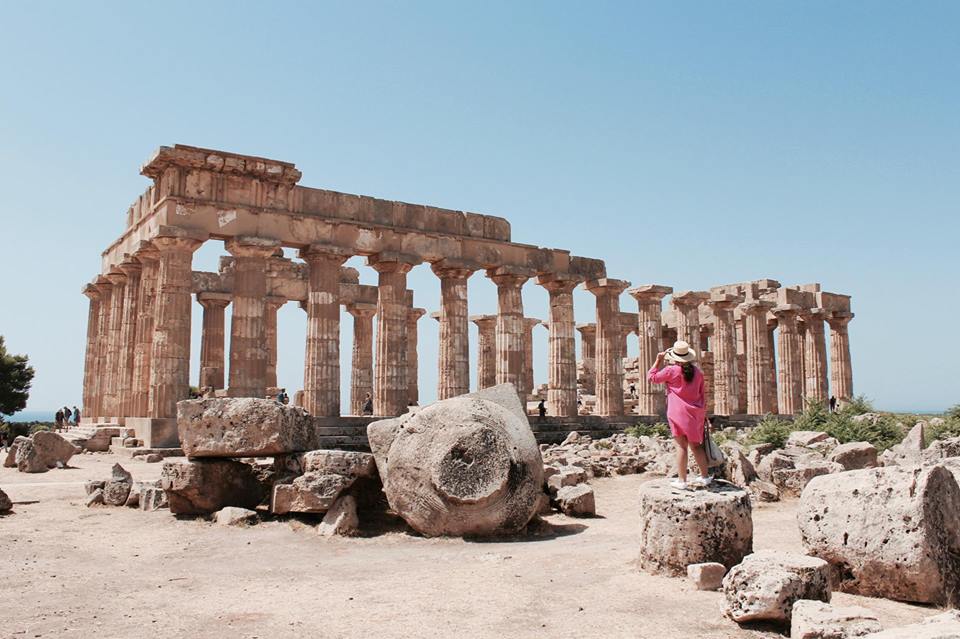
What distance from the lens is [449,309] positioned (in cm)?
2545

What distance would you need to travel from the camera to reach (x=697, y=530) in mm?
6977

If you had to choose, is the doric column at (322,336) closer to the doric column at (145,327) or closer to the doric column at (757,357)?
the doric column at (145,327)

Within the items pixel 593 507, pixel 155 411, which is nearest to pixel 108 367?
pixel 155 411

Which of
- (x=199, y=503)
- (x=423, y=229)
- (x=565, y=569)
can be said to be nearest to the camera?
(x=565, y=569)

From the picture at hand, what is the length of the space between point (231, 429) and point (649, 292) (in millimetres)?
22114

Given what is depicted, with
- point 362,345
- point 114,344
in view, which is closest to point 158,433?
point 114,344

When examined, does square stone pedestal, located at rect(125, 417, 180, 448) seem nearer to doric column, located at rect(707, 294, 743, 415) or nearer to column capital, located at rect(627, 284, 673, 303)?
column capital, located at rect(627, 284, 673, 303)

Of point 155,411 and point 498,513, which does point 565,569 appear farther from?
point 155,411

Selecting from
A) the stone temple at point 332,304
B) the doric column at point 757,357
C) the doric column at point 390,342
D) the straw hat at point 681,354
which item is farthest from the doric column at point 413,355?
the straw hat at point 681,354

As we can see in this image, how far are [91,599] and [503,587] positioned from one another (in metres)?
3.70

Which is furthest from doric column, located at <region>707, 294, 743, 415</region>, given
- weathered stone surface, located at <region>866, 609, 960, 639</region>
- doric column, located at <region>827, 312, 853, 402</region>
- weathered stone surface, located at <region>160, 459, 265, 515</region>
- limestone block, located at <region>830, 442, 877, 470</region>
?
weathered stone surface, located at <region>866, 609, 960, 639</region>

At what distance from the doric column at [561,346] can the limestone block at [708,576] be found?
68.7 ft

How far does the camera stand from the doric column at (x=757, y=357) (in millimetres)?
33438

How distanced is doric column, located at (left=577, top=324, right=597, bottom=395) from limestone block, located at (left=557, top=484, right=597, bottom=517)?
1129 inches
